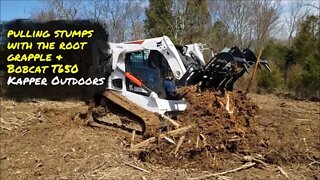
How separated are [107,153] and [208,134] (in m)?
1.80

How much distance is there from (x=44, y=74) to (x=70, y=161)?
16.4 ft

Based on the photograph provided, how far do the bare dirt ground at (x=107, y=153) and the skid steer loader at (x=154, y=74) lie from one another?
65 cm

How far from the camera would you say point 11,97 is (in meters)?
13.0

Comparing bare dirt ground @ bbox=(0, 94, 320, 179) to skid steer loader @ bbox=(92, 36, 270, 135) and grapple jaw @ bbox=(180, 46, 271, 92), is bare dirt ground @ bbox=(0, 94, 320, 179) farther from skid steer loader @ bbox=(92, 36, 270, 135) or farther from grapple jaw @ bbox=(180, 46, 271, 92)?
grapple jaw @ bbox=(180, 46, 271, 92)

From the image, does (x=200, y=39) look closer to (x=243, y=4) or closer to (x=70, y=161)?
(x=243, y=4)

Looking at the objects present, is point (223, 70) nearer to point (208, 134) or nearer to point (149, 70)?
point (208, 134)

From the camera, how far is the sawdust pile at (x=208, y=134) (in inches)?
266

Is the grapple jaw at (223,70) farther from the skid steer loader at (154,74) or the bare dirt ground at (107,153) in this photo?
the bare dirt ground at (107,153)

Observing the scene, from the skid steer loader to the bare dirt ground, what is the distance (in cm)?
65

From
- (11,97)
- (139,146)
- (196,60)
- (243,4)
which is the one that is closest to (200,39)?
(243,4)

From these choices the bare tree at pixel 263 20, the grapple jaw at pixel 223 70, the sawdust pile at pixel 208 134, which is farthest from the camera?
the bare tree at pixel 263 20

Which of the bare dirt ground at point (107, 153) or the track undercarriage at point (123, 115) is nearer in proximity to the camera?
the bare dirt ground at point (107, 153)

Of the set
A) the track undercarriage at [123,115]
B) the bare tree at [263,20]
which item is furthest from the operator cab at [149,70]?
the bare tree at [263,20]

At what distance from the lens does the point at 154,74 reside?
9.13 meters
